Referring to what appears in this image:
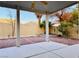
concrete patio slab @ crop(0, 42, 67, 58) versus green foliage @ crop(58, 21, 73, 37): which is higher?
green foliage @ crop(58, 21, 73, 37)

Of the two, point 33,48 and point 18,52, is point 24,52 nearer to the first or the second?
point 18,52

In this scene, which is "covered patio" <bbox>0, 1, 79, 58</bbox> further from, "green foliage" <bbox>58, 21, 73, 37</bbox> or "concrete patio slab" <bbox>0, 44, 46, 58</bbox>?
"green foliage" <bbox>58, 21, 73, 37</bbox>

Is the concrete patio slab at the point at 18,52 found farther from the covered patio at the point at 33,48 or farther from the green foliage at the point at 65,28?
the green foliage at the point at 65,28

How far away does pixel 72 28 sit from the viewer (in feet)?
28.8

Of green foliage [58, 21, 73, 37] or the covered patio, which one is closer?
the covered patio

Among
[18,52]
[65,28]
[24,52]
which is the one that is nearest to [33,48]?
[24,52]

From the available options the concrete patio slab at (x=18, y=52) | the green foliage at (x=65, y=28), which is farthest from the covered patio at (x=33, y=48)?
the green foliage at (x=65, y=28)

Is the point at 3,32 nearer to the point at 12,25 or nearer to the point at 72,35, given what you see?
the point at 12,25

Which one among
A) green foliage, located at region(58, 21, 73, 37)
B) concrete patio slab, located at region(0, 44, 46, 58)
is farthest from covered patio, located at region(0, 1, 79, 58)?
green foliage, located at region(58, 21, 73, 37)

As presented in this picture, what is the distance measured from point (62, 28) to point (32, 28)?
11.3ft

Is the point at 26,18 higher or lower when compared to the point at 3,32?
higher

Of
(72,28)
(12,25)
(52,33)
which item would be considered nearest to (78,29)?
(72,28)

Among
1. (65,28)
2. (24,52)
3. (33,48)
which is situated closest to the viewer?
(24,52)

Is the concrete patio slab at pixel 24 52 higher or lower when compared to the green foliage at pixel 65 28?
lower
